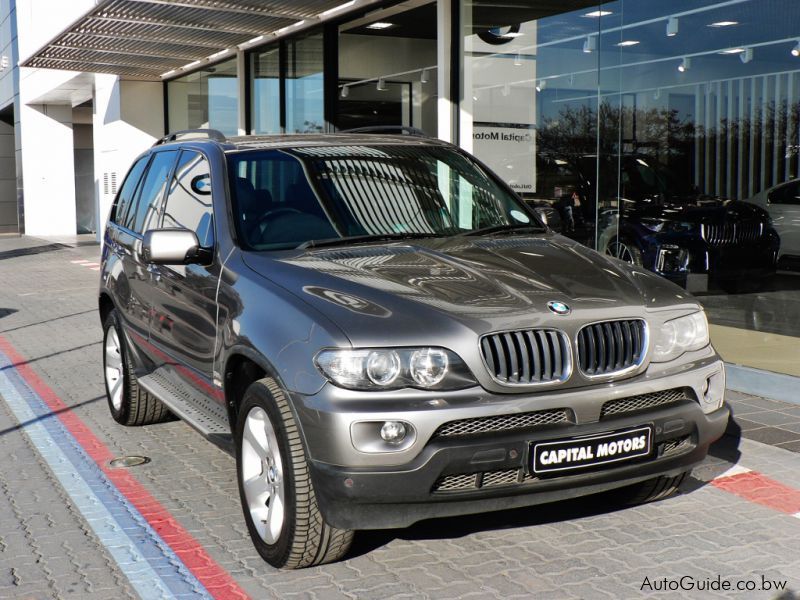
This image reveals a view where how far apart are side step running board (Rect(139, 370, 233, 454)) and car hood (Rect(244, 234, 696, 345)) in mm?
822

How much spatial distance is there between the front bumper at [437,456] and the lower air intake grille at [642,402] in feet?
0.09

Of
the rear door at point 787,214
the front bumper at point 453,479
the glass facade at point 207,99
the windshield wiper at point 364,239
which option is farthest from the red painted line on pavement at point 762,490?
the glass facade at point 207,99

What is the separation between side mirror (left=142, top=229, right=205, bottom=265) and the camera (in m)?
4.71

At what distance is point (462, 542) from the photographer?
14.7 feet

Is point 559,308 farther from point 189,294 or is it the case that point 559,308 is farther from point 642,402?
point 189,294

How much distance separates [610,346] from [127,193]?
411 cm

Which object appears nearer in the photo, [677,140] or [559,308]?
[559,308]

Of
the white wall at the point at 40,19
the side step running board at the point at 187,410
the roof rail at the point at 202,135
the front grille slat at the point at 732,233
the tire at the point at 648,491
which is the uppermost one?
the white wall at the point at 40,19

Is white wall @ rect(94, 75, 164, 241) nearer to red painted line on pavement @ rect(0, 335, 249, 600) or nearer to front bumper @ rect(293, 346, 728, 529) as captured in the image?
red painted line on pavement @ rect(0, 335, 249, 600)

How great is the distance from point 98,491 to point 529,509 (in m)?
2.32

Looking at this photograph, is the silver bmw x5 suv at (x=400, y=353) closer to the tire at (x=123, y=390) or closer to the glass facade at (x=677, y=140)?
the tire at (x=123, y=390)

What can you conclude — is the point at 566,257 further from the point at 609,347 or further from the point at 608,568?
the point at 608,568

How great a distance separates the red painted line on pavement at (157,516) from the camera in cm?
409

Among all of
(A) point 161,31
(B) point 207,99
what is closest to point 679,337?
(A) point 161,31
